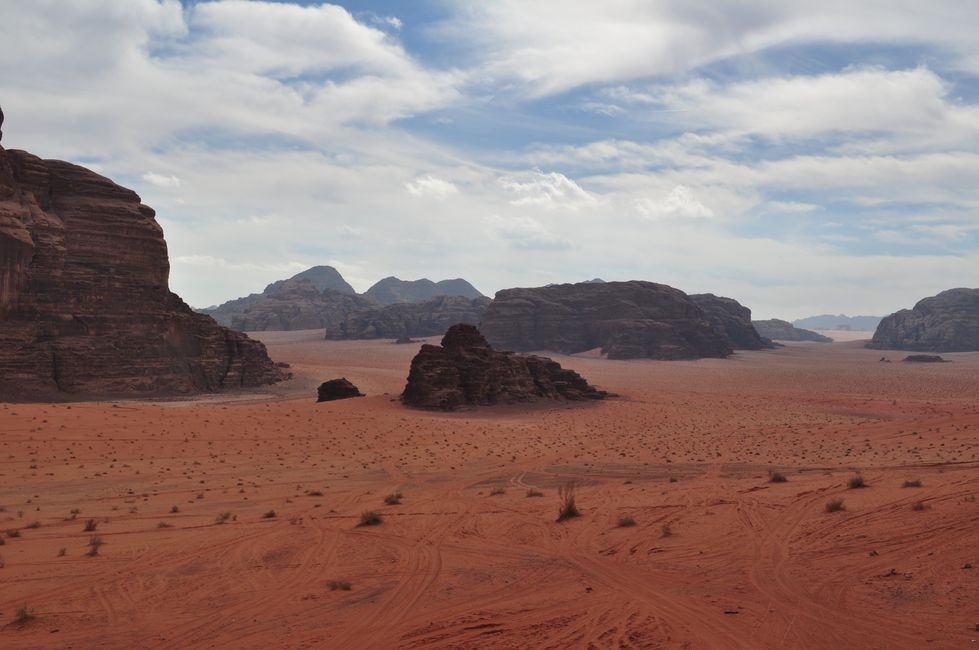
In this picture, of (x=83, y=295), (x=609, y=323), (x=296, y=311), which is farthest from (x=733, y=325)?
(x=83, y=295)

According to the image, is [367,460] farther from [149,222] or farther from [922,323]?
[922,323]

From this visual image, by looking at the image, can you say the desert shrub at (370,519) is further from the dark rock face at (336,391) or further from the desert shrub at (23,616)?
the dark rock face at (336,391)

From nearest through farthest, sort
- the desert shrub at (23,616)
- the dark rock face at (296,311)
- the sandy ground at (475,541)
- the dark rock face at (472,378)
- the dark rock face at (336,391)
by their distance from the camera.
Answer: the sandy ground at (475,541), the desert shrub at (23,616), the dark rock face at (472,378), the dark rock face at (336,391), the dark rock face at (296,311)

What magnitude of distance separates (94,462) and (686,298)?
112 meters

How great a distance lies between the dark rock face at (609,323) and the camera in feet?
354

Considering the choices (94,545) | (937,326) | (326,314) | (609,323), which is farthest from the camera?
(326,314)

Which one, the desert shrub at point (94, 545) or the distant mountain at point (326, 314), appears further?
the distant mountain at point (326, 314)

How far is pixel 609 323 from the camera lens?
114m

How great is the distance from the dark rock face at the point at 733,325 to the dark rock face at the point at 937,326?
3135 cm

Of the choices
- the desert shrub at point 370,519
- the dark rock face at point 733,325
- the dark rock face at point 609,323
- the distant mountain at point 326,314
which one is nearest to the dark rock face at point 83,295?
the desert shrub at point 370,519

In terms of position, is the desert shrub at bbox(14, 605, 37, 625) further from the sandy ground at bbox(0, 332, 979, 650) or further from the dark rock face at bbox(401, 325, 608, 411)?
the dark rock face at bbox(401, 325, 608, 411)

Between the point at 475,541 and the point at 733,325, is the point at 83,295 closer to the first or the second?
the point at 475,541

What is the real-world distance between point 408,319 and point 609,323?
51.1m

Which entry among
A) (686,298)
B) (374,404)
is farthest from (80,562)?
(686,298)
